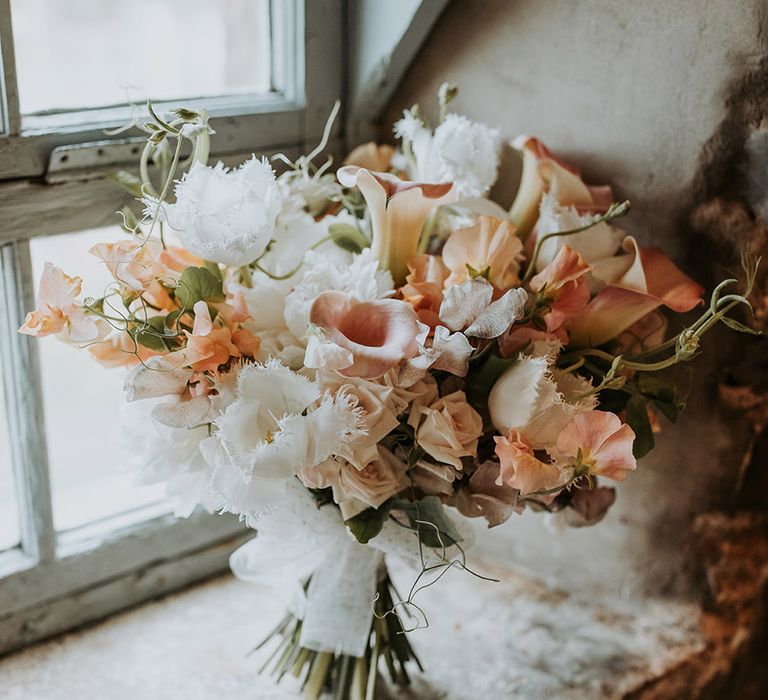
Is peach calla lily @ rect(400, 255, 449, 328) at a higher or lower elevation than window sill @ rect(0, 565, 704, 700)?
higher

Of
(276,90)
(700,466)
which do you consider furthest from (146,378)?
(700,466)

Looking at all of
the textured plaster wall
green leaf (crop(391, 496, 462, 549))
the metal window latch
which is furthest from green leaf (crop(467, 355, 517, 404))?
the metal window latch

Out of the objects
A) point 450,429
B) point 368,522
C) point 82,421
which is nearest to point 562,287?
point 450,429

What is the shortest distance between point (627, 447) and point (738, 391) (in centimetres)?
41

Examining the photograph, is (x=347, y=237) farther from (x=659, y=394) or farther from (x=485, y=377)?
(x=659, y=394)

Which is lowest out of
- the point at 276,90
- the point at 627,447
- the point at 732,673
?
the point at 732,673

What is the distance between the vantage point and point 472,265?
2.96 ft

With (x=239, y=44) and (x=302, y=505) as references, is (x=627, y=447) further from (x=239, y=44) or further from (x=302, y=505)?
(x=239, y=44)

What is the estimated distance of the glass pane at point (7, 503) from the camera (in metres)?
1.09

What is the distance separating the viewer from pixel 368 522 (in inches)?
34.7

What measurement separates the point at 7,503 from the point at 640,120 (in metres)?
0.88

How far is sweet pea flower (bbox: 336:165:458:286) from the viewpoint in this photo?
0.87m

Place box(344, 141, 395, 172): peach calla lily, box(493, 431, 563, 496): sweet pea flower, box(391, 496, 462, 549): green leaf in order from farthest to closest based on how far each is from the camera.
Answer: box(344, 141, 395, 172): peach calla lily, box(391, 496, 462, 549): green leaf, box(493, 431, 563, 496): sweet pea flower

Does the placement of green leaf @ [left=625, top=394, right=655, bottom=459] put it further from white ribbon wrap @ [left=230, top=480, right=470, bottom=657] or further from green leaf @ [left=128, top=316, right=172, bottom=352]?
green leaf @ [left=128, top=316, right=172, bottom=352]
